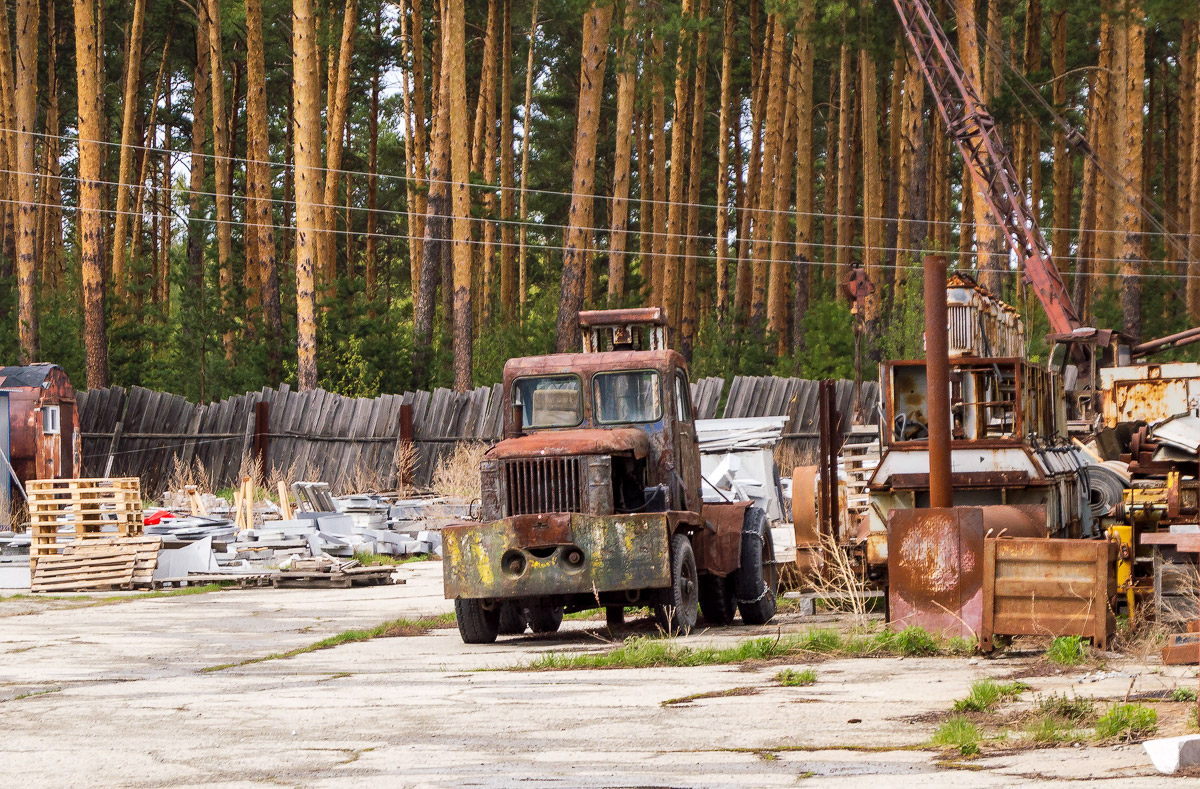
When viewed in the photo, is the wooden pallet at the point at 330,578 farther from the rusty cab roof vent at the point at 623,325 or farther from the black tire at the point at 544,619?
the rusty cab roof vent at the point at 623,325

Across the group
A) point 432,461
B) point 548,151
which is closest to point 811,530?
point 432,461

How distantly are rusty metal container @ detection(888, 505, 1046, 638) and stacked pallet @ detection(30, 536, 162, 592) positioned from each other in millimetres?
11856

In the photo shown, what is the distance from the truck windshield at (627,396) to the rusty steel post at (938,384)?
2826 mm

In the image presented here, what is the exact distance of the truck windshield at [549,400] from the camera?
14078 millimetres

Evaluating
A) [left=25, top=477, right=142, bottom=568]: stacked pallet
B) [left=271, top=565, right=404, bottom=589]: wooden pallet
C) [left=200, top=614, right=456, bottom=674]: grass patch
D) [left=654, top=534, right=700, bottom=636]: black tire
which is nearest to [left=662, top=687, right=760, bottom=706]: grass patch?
[left=654, top=534, right=700, bottom=636]: black tire

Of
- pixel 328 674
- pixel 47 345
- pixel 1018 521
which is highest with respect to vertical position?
pixel 47 345

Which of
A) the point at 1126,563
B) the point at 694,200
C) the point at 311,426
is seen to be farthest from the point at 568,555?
the point at 694,200

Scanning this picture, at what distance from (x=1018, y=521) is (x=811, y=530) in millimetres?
4706

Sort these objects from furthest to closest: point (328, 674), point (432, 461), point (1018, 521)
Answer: point (432, 461) < point (1018, 521) < point (328, 674)

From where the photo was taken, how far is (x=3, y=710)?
9.68m

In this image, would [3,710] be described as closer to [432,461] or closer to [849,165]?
[432,461]

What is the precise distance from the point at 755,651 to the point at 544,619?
3.56 meters

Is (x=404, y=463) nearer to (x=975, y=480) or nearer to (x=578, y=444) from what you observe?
(x=975, y=480)

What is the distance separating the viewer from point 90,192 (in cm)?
3222
